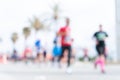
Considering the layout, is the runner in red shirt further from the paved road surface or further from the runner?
the runner

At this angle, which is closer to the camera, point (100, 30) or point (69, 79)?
point (69, 79)

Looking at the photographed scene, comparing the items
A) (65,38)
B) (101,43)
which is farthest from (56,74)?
(101,43)

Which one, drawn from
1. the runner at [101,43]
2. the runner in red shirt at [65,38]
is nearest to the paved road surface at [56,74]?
the runner at [101,43]

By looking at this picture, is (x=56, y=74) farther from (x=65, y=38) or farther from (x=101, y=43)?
(x=101, y=43)

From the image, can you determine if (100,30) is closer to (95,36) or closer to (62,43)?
(95,36)

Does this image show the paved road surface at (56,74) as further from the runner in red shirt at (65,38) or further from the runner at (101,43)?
the runner in red shirt at (65,38)

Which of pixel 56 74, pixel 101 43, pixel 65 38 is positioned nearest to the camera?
pixel 56 74

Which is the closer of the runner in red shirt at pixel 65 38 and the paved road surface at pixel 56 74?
the paved road surface at pixel 56 74

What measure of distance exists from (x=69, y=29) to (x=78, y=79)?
125 inches

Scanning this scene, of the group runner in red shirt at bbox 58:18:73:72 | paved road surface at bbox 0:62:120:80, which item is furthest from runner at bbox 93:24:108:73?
runner in red shirt at bbox 58:18:73:72

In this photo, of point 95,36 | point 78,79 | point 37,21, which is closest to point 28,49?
point 95,36

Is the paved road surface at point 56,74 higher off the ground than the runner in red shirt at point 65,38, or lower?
lower

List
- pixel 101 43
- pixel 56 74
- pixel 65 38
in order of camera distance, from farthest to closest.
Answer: pixel 101 43, pixel 65 38, pixel 56 74

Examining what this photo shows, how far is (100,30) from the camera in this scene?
1864cm
